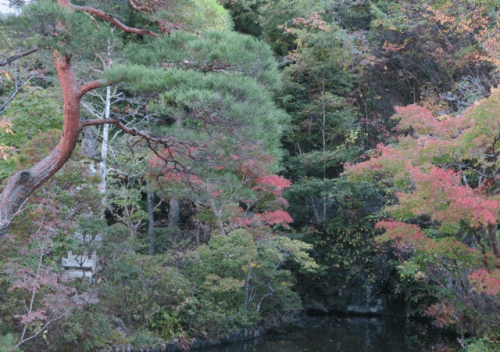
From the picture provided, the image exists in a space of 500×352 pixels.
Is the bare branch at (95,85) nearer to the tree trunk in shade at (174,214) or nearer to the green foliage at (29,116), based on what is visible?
the green foliage at (29,116)

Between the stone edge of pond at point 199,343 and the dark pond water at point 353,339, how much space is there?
0.14 meters

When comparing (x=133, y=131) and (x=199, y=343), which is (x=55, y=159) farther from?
(x=199, y=343)

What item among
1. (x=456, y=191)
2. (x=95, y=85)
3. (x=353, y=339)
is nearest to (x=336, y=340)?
(x=353, y=339)

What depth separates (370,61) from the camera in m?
12.6

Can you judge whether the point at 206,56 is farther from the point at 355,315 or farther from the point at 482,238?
the point at 355,315

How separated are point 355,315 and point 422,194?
7.03m

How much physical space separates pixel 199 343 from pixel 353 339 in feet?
10.9

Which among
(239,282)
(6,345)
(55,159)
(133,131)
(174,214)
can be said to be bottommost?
(6,345)

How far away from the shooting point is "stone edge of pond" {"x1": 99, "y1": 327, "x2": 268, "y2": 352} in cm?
679

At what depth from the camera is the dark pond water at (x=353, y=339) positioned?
8.35 m

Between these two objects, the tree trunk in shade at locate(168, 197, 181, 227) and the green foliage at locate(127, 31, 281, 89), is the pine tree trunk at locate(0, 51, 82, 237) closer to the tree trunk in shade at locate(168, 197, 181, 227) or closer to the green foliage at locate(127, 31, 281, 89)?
the green foliage at locate(127, 31, 281, 89)

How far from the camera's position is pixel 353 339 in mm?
9312

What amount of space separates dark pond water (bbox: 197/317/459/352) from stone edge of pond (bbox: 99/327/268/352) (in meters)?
0.14

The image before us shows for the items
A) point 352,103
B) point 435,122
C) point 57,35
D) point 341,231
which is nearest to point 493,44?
point 435,122
